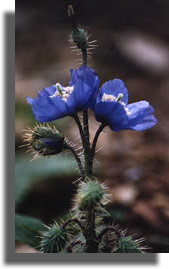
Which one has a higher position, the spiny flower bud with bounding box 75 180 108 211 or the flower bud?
the flower bud

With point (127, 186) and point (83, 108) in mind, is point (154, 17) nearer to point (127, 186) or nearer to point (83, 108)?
point (127, 186)

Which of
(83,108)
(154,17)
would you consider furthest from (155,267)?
(154,17)

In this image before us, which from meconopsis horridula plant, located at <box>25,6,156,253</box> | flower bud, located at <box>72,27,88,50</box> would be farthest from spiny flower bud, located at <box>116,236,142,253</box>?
flower bud, located at <box>72,27,88,50</box>

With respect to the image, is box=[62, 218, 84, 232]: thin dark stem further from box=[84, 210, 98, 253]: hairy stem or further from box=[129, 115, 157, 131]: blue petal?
box=[129, 115, 157, 131]: blue petal

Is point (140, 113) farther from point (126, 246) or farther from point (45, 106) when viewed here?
point (126, 246)

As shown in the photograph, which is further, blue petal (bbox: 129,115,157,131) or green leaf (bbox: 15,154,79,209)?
green leaf (bbox: 15,154,79,209)

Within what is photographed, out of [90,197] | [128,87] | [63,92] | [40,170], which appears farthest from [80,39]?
[128,87]

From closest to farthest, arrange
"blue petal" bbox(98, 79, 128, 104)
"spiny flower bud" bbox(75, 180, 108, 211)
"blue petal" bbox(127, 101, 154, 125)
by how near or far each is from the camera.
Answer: "spiny flower bud" bbox(75, 180, 108, 211) < "blue petal" bbox(127, 101, 154, 125) < "blue petal" bbox(98, 79, 128, 104)
